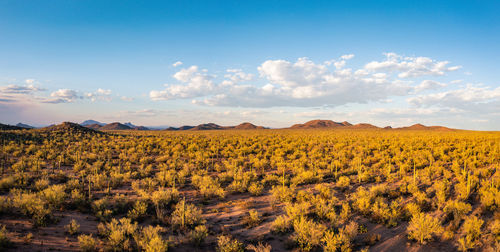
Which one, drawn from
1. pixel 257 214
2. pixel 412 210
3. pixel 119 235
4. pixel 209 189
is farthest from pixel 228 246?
pixel 412 210

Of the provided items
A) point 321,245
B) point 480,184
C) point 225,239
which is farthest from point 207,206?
point 480,184

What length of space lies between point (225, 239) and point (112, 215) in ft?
14.1

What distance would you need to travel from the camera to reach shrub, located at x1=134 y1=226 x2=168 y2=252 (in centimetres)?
514

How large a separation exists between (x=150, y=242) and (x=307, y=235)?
13.2 feet

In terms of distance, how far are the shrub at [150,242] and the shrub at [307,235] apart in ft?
11.1

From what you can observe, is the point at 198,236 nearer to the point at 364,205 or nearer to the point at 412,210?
the point at 364,205

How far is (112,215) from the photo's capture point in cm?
754

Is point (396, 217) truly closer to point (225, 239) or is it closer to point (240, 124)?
point (225, 239)

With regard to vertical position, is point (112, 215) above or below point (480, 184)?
below

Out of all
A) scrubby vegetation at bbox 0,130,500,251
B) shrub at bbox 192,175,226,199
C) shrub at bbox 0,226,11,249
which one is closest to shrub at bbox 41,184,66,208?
scrubby vegetation at bbox 0,130,500,251

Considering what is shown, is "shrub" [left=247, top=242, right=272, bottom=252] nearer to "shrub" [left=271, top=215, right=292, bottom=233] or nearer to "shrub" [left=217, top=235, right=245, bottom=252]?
"shrub" [left=217, top=235, right=245, bottom=252]

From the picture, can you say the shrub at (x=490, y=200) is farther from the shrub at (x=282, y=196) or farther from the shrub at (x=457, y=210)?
the shrub at (x=282, y=196)

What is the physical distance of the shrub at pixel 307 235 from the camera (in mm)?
5738

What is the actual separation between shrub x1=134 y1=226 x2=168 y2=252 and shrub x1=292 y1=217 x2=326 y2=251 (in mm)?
3380
